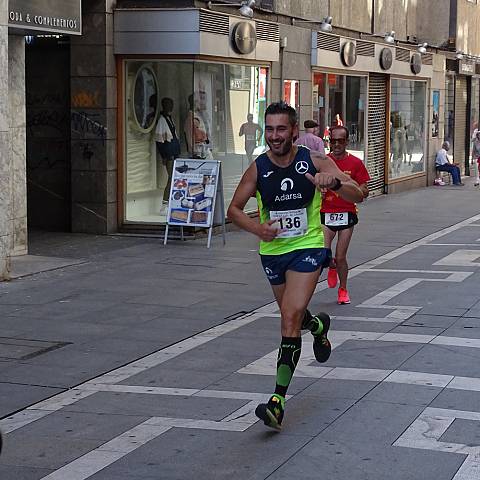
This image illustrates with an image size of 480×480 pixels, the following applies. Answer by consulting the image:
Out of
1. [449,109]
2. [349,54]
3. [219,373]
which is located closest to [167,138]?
[349,54]

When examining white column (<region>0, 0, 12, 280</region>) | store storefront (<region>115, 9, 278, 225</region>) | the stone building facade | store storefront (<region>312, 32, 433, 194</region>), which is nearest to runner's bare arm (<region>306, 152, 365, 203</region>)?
white column (<region>0, 0, 12, 280</region>)

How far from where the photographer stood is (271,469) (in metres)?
5.77

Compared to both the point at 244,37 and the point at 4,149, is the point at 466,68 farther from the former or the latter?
the point at 4,149

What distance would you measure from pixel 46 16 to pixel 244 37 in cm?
449

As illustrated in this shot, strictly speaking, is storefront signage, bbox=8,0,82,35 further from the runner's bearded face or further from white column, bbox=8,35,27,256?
the runner's bearded face

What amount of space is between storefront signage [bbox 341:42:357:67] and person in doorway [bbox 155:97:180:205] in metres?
7.08

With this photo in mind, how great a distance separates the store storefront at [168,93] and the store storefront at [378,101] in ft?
14.4

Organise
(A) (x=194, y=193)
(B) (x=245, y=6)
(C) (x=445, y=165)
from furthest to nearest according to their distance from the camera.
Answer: (C) (x=445, y=165) → (B) (x=245, y=6) → (A) (x=194, y=193)

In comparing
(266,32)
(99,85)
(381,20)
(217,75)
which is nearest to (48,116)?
(99,85)

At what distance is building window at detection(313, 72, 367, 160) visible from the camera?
71.8 ft

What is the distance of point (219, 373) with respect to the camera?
7996 mm

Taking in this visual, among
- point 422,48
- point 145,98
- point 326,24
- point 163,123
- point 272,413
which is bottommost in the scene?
point 272,413

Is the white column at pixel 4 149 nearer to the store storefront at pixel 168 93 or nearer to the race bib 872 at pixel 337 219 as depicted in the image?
the race bib 872 at pixel 337 219

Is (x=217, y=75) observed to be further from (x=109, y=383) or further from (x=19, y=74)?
(x=109, y=383)
